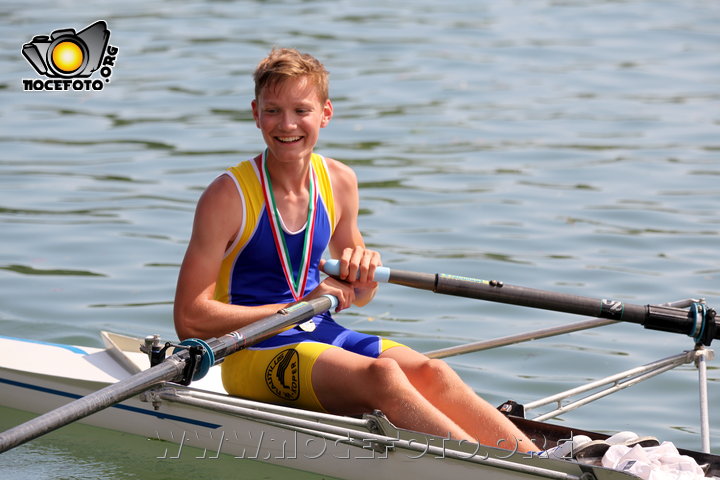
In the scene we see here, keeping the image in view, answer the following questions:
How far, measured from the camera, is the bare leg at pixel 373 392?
4.27 m

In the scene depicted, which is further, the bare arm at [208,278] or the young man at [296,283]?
the bare arm at [208,278]

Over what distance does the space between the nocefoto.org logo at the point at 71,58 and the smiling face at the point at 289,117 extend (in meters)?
7.83

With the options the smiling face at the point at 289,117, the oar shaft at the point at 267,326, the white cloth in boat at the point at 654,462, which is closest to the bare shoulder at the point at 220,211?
the smiling face at the point at 289,117

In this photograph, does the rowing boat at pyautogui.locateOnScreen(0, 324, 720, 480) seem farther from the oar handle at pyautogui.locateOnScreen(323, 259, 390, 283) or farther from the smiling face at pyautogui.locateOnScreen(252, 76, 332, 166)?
the smiling face at pyautogui.locateOnScreen(252, 76, 332, 166)

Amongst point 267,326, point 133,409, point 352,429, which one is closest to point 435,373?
point 352,429

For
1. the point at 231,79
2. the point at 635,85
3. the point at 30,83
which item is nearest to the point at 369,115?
the point at 231,79

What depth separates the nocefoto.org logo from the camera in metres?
12.4

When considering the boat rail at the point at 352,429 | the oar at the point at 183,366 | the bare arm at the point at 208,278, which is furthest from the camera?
the bare arm at the point at 208,278

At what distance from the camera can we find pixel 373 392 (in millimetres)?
4363

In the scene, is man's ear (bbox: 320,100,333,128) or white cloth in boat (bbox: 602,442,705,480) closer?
white cloth in boat (bbox: 602,442,705,480)

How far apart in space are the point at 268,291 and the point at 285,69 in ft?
3.19

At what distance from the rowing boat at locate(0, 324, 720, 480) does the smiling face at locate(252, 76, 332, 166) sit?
3.59ft

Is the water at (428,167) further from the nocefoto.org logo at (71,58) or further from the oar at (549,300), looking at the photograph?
Answer: the oar at (549,300)

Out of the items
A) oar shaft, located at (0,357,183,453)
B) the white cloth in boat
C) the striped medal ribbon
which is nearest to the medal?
the striped medal ribbon
